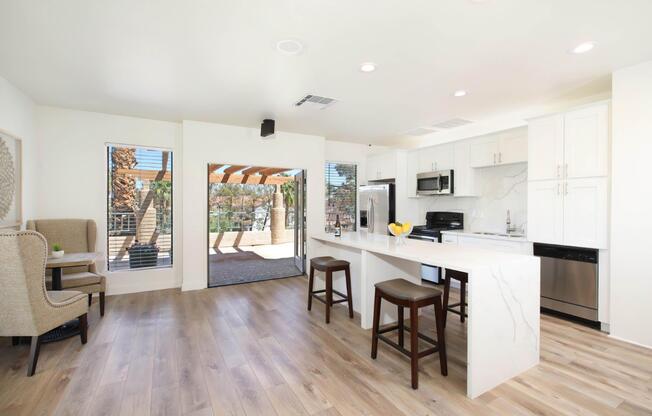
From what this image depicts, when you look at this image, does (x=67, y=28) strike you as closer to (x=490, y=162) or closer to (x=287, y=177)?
(x=490, y=162)

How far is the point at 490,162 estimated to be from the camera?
14.8 ft

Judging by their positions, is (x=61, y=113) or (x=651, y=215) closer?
(x=651, y=215)

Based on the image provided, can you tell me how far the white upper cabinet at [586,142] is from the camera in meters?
3.08

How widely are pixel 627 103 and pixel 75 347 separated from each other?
5.41m

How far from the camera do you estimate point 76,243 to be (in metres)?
3.91

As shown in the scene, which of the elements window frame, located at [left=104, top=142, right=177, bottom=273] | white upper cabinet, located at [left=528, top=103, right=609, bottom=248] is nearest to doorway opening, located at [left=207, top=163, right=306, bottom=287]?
window frame, located at [left=104, top=142, right=177, bottom=273]

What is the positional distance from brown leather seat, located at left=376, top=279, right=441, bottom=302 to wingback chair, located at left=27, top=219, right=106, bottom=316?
3.14m

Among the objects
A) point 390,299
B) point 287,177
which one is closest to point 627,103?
point 390,299

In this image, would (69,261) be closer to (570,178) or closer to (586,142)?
(570,178)

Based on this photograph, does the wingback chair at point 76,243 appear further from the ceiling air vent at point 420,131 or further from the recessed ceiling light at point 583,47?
the recessed ceiling light at point 583,47

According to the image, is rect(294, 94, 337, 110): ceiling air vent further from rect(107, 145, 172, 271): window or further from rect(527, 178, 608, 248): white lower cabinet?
rect(527, 178, 608, 248): white lower cabinet

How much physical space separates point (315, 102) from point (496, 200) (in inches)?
122

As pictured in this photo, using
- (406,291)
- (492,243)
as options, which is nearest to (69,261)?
(406,291)

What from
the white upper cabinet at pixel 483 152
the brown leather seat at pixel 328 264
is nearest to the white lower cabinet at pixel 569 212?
the white upper cabinet at pixel 483 152
